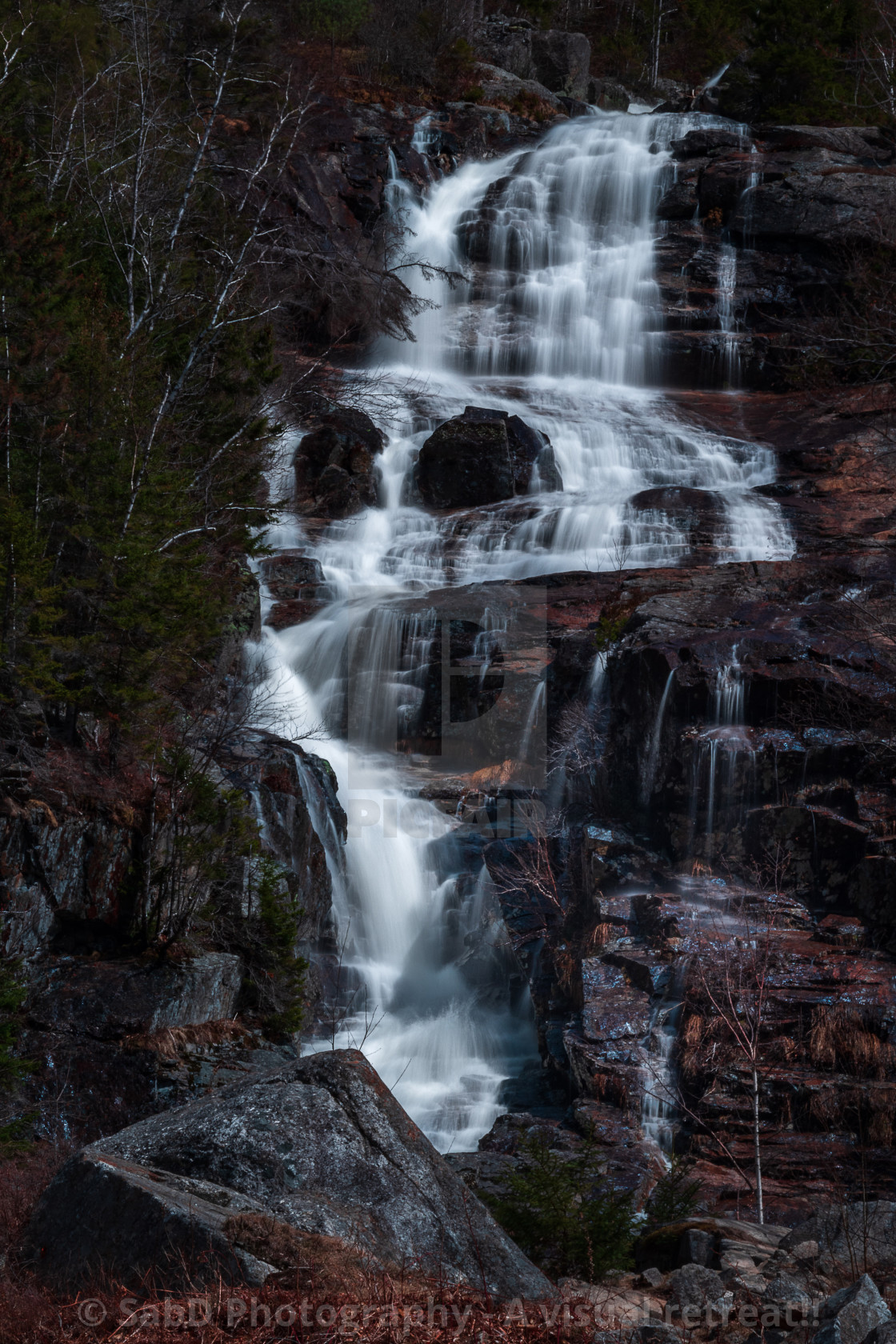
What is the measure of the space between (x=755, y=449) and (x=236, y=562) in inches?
691

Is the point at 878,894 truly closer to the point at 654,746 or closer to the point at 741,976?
the point at 741,976

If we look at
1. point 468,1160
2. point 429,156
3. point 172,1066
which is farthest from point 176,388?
point 429,156

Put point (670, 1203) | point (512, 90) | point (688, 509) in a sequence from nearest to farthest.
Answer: point (670, 1203)
point (688, 509)
point (512, 90)

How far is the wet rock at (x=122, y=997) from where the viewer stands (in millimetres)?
9883

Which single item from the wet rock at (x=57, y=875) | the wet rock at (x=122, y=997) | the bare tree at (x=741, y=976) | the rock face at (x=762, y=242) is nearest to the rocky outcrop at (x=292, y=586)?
the wet rock at (x=57, y=875)

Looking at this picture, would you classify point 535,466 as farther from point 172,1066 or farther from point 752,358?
point 172,1066

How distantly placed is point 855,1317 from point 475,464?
24012 millimetres

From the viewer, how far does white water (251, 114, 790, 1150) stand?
1513cm

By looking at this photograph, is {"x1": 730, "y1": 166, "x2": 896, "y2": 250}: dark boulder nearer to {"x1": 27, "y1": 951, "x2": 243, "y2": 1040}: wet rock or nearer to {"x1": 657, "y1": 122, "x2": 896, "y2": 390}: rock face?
{"x1": 657, "y1": 122, "x2": 896, "y2": 390}: rock face

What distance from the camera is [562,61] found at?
48.5m

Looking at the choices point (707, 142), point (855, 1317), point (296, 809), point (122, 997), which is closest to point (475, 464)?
point (296, 809)

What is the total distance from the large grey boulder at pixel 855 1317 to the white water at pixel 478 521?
28.4 feet

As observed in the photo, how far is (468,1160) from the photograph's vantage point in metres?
9.88

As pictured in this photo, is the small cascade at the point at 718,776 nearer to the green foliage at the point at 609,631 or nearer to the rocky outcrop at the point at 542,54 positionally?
the green foliage at the point at 609,631
